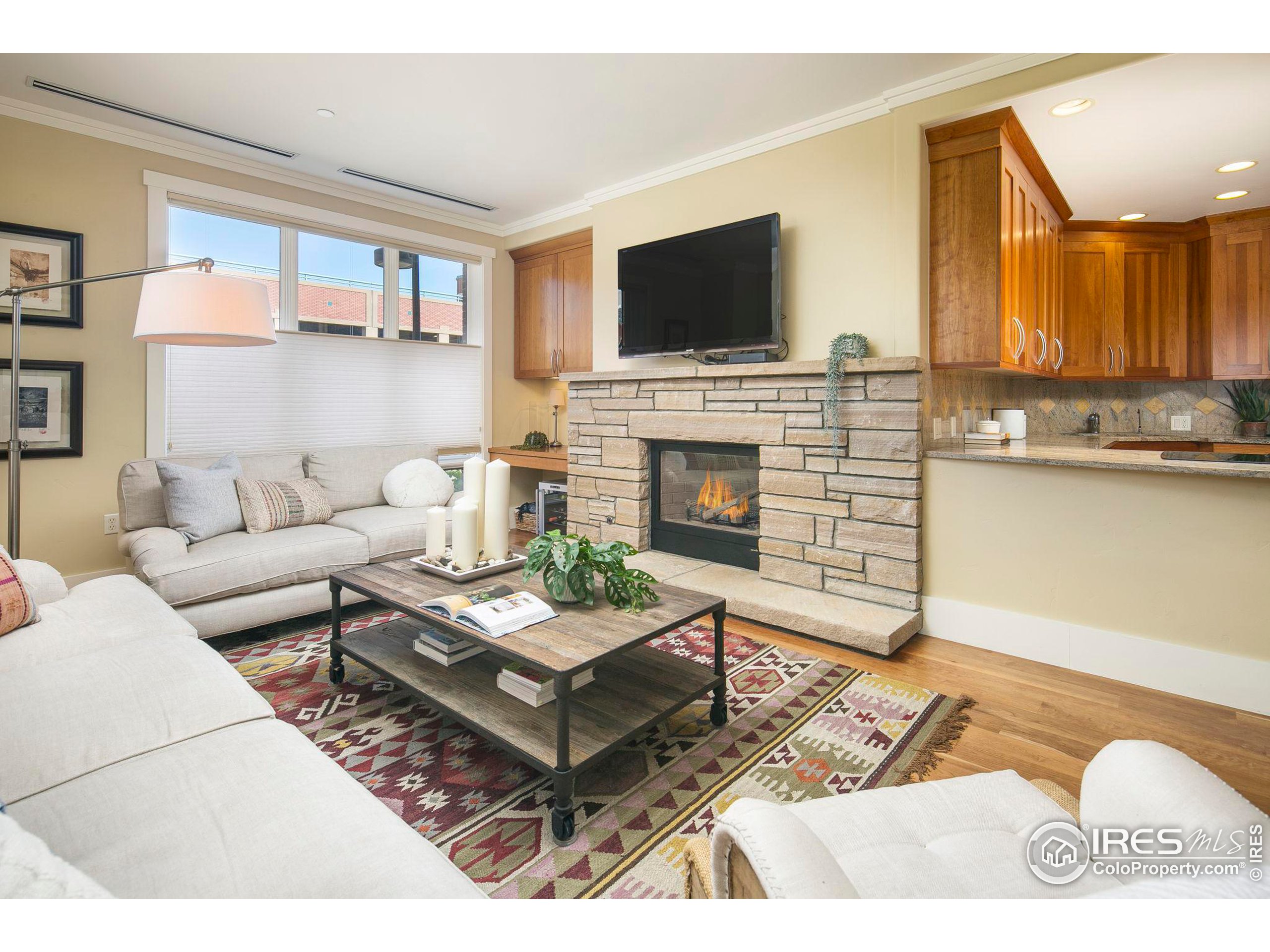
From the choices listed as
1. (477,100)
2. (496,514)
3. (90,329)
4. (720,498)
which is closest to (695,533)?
(720,498)

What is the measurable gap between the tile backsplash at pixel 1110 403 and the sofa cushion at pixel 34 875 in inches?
161

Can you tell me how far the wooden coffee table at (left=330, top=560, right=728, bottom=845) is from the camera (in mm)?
1539

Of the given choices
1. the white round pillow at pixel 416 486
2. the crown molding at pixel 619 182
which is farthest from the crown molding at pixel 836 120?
the white round pillow at pixel 416 486

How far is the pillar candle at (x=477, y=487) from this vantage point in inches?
88.8

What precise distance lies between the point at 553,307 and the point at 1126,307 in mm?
4111

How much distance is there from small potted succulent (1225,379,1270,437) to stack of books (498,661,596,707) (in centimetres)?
480

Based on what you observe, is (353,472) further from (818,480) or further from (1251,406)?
(1251,406)

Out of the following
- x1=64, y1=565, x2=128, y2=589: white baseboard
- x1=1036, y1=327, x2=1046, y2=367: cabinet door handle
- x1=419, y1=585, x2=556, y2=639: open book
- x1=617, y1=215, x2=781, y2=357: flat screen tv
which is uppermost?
x1=617, y1=215, x2=781, y2=357: flat screen tv

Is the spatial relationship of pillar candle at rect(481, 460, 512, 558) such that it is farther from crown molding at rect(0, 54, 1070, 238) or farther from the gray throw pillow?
crown molding at rect(0, 54, 1070, 238)

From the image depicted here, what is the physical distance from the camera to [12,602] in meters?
1.73

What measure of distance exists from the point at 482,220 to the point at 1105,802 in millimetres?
5157

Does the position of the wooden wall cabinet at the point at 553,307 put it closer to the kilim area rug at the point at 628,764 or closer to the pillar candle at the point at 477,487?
the pillar candle at the point at 477,487

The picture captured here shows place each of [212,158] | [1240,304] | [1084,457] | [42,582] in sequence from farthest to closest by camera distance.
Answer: [1240,304] → [212,158] → [1084,457] → [42,582]

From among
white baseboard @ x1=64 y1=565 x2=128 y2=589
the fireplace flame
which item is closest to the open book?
the fireplace flame
